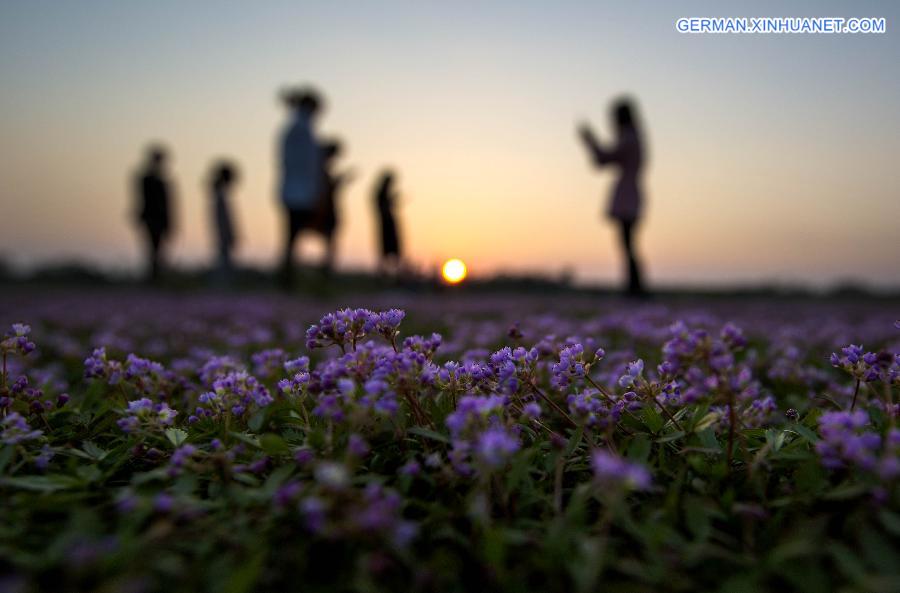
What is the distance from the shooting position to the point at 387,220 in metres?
23.4

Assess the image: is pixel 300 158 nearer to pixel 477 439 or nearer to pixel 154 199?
pixel 154 199

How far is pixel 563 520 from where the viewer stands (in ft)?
5.49

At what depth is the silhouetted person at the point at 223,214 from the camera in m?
23.6

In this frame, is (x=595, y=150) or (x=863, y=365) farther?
(x=595, y=150)

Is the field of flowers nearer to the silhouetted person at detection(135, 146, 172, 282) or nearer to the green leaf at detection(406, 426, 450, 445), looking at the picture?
the green leaf at detection(406, 426, 450, 445)

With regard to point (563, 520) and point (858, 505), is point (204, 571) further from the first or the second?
point (858, 505)

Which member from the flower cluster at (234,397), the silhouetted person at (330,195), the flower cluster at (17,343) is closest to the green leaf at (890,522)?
the flower cluster at (234,397)

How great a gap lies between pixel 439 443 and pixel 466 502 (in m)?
0.42

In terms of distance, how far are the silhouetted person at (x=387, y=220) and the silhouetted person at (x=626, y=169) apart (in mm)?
10628

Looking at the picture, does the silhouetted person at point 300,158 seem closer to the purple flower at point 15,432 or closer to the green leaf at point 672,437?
the purple flower at point 15,432

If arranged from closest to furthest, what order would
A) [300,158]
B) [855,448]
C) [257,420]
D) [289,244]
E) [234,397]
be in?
[855,448], [234,397], [257,420], [300,158], [289,244]

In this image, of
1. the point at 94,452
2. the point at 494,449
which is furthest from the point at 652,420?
the point at 94,452

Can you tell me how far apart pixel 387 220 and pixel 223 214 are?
6526mm

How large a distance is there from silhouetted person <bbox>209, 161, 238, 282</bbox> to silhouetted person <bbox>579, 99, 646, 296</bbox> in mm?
15185
